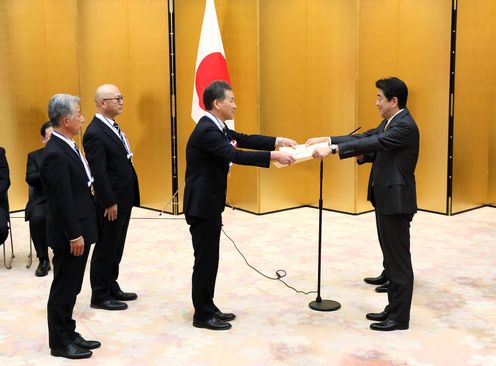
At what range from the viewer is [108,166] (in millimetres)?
4133

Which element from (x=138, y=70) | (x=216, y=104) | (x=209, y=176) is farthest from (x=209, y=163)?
(x=138, y=70)

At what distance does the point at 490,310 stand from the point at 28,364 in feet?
8.95

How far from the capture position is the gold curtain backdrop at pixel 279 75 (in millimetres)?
6809

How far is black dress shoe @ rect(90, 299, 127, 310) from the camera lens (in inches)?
165

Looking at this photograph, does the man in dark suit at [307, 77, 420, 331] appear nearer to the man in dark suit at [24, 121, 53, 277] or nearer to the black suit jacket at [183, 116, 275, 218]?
the black suit jacket at [183, 116, 275, 218]

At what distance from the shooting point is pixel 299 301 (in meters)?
4.33

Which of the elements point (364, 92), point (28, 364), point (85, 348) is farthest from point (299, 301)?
point (364, 92)

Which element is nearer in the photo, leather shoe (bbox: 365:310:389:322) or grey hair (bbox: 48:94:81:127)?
grey hair (bbox: 48:94:81:127)

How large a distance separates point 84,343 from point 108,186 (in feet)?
3.17

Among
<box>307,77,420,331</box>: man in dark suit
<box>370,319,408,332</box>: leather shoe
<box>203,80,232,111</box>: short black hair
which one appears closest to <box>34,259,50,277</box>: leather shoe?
<box>203,80,232,111</box>: short black hair

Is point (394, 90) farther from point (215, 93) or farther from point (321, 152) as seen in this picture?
point (215, 93)

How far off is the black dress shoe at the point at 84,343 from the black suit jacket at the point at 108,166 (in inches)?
33.6

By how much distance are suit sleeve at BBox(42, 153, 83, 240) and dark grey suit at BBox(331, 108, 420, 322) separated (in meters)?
1.49

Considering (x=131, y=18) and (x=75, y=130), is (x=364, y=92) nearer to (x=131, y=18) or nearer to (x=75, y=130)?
(x=131, y=18)
